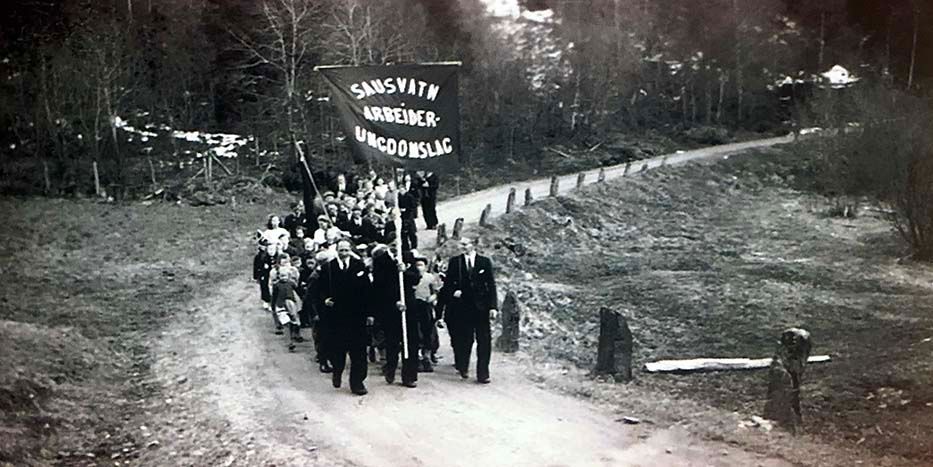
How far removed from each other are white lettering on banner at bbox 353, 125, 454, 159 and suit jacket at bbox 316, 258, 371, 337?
82 cm

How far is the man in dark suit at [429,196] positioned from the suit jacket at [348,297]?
631 cm

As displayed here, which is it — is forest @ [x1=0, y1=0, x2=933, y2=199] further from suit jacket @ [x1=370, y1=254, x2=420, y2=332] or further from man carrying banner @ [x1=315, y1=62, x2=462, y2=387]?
suit jacket @ [x1=370, y1=254, x2=420, y2=332]

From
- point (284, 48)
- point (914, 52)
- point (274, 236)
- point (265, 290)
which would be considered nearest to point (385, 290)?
point (284, 48)

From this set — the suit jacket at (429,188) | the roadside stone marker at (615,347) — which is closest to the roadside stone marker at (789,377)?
the roadside stone marker at (615,347)

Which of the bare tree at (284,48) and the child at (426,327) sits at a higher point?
the bare tree at (284,48)

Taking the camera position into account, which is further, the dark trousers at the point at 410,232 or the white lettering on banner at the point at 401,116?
the dark trousers at the point at 410,232

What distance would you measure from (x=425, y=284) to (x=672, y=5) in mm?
3431

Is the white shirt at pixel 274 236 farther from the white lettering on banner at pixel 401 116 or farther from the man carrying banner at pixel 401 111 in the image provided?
the white lettering on banner at pixel 401 116

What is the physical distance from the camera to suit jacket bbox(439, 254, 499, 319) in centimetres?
607

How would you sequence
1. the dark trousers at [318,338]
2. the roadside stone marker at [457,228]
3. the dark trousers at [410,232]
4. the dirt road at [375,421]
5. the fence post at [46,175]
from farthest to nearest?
the roadside stone marker at [457,228] → the dark trousers at [410,232] → the dark trousers at [318,338] → the fence post at [46,175] → the dirt road at [375,421]

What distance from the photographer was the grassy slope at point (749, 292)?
5172 millimetres

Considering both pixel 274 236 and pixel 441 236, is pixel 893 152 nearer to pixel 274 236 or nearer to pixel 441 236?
pixel 274 236

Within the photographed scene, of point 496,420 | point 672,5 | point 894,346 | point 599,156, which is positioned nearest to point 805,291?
point 894,346

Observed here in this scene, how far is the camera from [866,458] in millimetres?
4281
